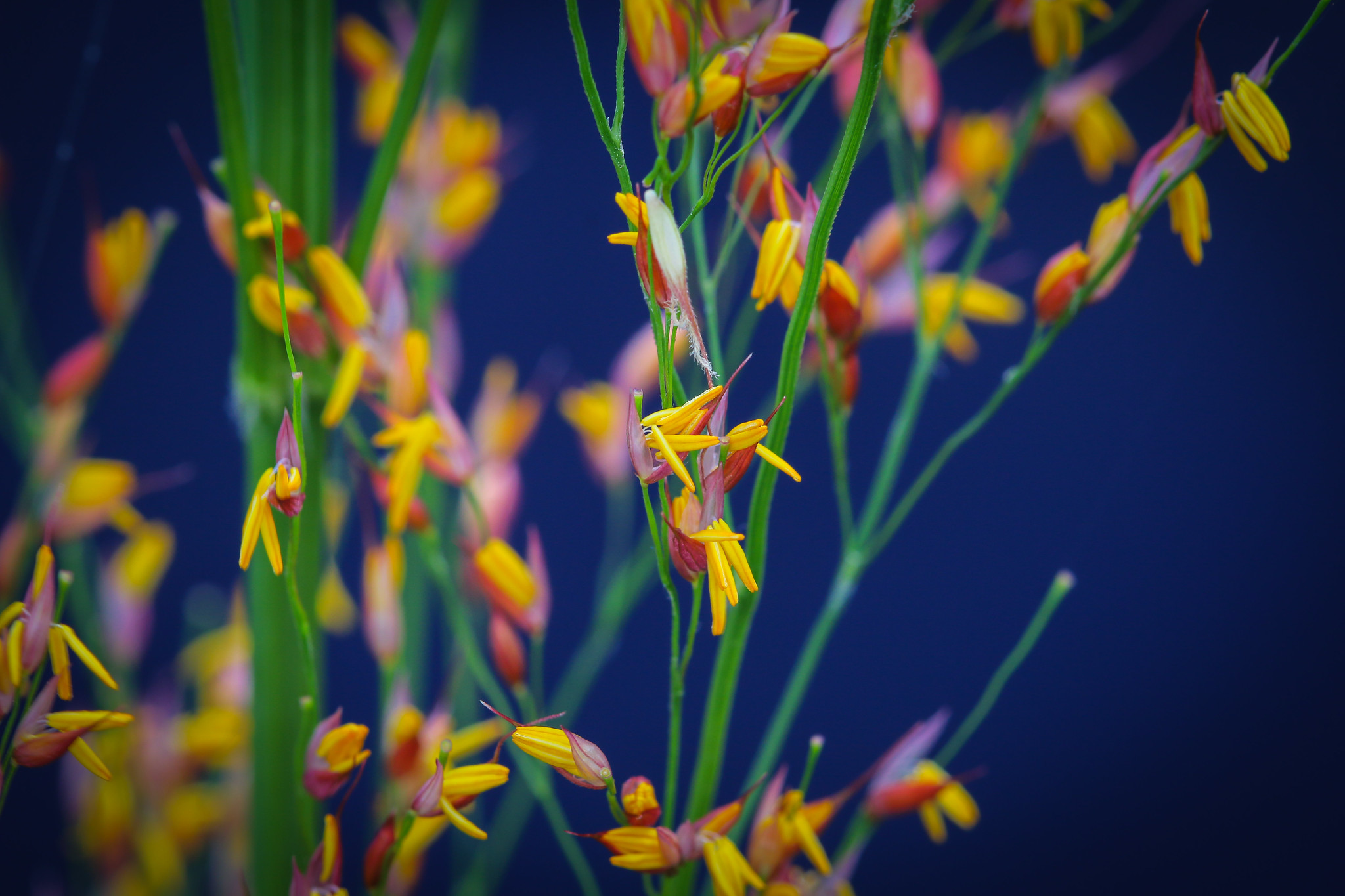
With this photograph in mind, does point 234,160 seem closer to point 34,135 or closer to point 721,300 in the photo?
point 721,300

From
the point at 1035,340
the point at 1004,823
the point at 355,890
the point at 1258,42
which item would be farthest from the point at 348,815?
the point at 1258,42

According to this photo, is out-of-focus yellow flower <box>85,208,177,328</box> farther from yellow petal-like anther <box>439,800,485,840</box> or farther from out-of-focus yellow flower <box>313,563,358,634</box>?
yellow petal-like anther <box>439,800,485,840</box>

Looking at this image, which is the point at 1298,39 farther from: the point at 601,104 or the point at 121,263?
the point at 121,263

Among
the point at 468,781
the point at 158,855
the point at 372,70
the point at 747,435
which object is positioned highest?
the point at 372,70

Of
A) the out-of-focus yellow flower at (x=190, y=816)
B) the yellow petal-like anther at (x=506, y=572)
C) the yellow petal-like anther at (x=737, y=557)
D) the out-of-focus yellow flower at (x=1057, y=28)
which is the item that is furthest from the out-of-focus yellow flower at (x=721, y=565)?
the out-of-focus yellow flower at (x=190, y=816)

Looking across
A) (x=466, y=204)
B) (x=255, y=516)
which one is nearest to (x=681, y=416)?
(x=255, y=516)

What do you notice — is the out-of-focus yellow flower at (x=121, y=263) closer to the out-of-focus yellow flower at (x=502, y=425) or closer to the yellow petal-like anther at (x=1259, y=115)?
the out-of-focus yellow flower at (x=502, y=425)

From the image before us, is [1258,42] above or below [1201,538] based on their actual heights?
above

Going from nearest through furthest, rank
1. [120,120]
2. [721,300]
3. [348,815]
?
[721,300] < [120,120] < [348,815]
